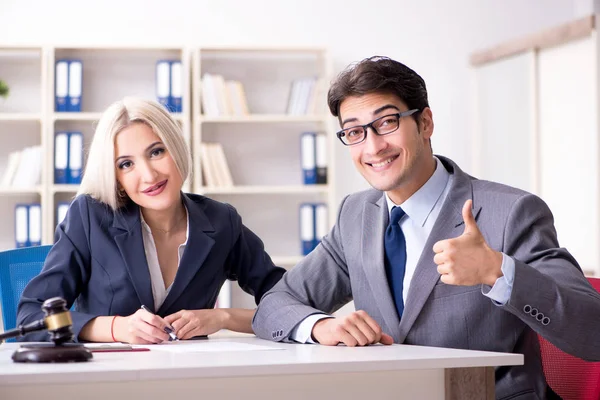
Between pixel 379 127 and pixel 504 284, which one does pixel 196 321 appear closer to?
pixel 379 127

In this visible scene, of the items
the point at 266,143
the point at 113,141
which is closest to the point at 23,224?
the point at 266,143

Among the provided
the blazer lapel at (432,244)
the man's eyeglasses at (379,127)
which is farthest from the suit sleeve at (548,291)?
the man's eyeglasses at (379,127)

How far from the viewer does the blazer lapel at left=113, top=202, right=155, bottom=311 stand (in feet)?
7.03

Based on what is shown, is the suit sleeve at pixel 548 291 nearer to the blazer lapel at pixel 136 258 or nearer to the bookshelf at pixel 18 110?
the blazer lapel at pixel 136 258

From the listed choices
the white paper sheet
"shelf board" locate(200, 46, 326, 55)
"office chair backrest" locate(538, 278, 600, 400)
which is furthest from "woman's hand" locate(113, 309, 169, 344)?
"shelf board" locate(200, 46, 326, 55)

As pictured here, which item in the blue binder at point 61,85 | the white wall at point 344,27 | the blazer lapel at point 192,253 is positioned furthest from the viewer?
the white wall at point 344,27

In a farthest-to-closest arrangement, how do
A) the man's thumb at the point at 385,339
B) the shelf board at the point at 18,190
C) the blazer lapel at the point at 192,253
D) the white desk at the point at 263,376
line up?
the shelf board at the point at 18,190 < the blazer lapel at the point at 192,253 < the man's thumb at the point at 385,339 < the white desk at the point at 263,376

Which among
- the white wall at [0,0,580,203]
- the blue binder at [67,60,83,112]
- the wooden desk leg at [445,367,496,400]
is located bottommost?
the wooden desk leg at [445,367,496,400]

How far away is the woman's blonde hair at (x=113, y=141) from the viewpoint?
223 cm

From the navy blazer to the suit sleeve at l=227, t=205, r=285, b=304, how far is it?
4 cm

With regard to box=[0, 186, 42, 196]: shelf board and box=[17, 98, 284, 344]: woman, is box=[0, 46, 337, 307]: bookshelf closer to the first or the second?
box=[0, 186, 42, 196]: shelf board

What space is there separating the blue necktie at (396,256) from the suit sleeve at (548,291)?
0.27 metres

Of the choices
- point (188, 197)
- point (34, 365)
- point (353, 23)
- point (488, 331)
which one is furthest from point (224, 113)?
point (34, 365)

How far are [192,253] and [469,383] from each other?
1.01 m
